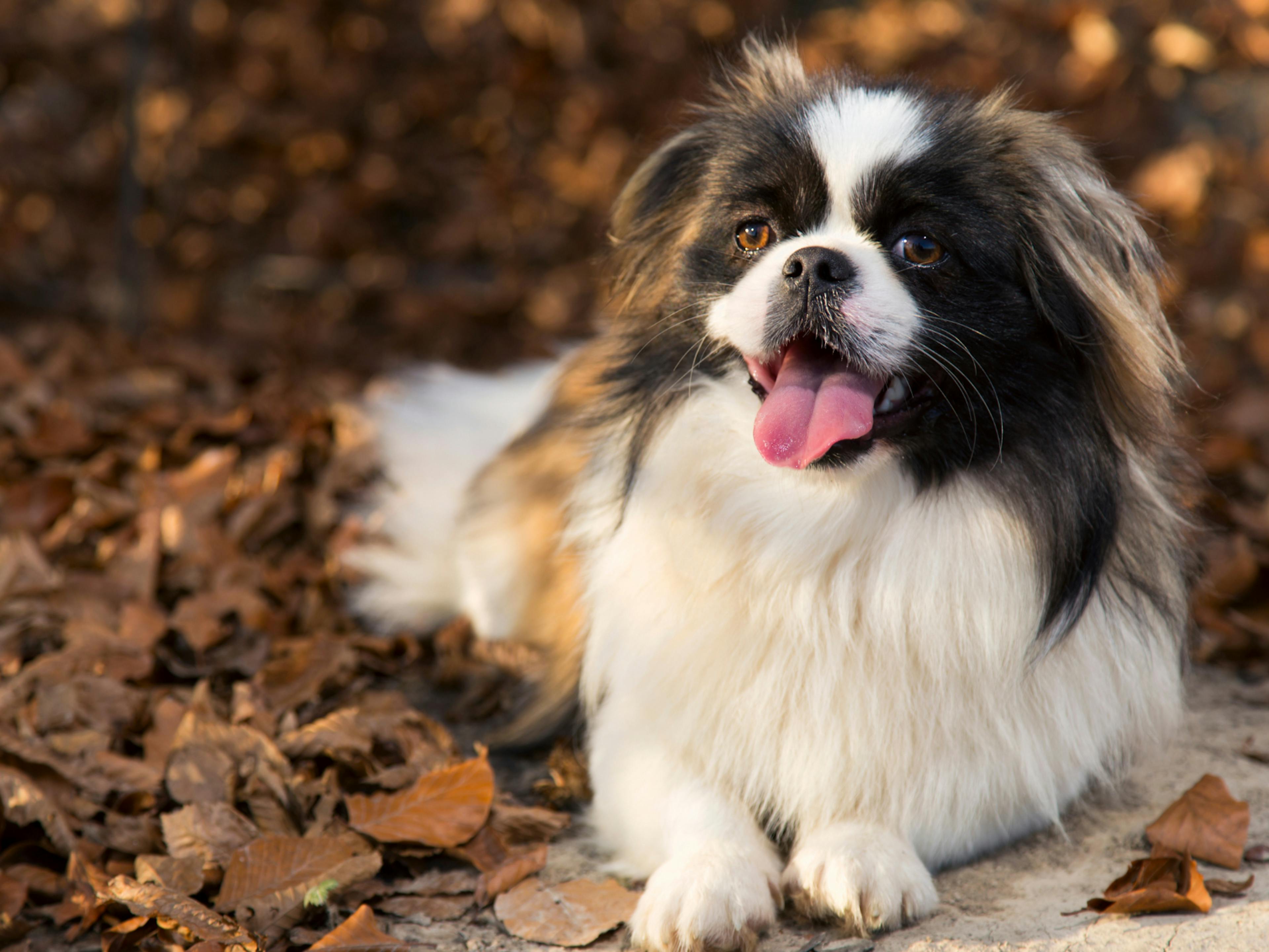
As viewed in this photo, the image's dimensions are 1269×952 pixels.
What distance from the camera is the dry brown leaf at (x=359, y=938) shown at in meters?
1.63

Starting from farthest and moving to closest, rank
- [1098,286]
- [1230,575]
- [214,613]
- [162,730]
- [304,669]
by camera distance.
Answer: [1230,575] → [214,613] → [304,669] → [162,730] → [1098,286]

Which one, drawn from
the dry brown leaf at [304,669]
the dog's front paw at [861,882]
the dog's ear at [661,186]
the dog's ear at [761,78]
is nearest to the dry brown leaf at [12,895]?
the dry brown leaf at [304,669]

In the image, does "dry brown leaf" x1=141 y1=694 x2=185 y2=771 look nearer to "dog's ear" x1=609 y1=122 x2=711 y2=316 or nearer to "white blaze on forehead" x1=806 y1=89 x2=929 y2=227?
"dog's ear" x1=609 y1=122 x2=711 y2=316

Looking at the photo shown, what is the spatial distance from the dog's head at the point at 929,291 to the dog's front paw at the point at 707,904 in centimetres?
59

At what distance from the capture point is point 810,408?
179 centimetres

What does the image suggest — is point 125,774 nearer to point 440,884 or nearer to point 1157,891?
point 440,884

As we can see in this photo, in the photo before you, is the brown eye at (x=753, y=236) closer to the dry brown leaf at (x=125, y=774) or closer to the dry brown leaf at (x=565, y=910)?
the dry brown leaf at (x=565, y=910)

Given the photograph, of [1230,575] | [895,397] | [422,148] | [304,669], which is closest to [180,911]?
[304,669]

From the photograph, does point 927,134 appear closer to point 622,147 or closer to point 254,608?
point 254,608

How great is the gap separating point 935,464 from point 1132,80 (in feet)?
11.3

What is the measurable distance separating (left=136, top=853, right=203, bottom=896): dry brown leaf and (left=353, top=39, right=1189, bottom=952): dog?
2.07 ft

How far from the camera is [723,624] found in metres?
1.88

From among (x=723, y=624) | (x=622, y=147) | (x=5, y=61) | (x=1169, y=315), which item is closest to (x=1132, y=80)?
(x=1169, y=315)

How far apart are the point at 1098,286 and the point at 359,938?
1.45 meters
